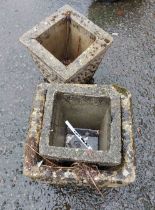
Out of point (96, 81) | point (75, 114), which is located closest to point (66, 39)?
point (96, 81)

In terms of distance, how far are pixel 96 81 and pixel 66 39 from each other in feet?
2.16

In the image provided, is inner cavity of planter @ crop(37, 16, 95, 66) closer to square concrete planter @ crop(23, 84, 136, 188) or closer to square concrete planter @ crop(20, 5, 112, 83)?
square concrete planter @ crop(20, 5, 112, 83)

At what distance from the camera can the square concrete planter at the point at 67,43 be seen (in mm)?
3250

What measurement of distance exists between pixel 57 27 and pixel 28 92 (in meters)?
0.93

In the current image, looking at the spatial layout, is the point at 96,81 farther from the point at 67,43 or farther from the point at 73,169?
the point at 73,169

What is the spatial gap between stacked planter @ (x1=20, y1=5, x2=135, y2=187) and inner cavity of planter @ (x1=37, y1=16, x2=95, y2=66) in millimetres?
13

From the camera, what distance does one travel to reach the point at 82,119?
11.0ft

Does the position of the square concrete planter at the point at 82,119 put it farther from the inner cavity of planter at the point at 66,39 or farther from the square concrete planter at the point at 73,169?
the inner cavity of planter at the point at 66,39

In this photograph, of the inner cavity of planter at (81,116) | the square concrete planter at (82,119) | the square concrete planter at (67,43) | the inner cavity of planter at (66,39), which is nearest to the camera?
the square concrete planter at (82,119)

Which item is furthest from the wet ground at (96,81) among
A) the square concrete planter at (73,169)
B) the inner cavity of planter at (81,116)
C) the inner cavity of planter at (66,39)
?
the square concrete planter at (73,169)

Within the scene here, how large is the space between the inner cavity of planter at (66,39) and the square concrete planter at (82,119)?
0.79m

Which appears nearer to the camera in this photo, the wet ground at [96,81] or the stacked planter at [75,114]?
the stacked planter at [75,114]

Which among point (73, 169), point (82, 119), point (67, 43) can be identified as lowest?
point (73, 169)

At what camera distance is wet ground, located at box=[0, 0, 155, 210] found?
11.8 feet
